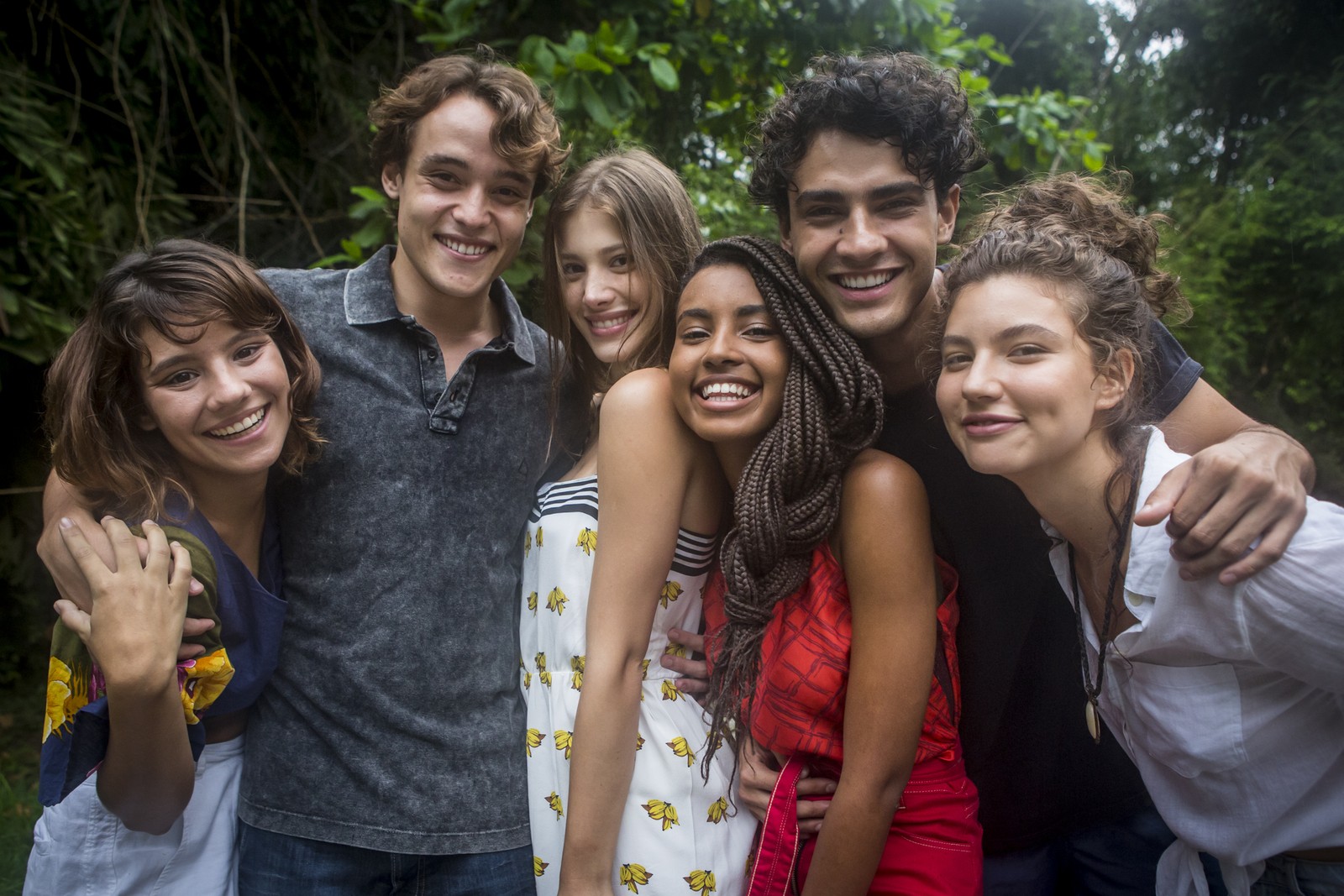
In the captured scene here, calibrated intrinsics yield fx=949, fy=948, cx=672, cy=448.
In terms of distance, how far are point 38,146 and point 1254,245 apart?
6486 mm

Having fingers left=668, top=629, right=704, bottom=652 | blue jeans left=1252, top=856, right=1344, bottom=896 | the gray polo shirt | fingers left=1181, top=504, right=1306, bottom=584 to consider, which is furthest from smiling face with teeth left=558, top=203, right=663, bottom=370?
blue jeans left=1252, top=856, right=1344, bottom=896

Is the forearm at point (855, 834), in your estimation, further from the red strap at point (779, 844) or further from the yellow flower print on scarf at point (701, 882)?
the yellow flower print on scarf at point (701, 882)

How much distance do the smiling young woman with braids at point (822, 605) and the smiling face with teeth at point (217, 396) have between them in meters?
0.89

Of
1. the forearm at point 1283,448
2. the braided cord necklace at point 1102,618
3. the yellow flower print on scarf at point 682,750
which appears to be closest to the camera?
the forearm at point 1283,448

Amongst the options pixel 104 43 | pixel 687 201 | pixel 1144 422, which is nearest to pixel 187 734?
pixel 687 201

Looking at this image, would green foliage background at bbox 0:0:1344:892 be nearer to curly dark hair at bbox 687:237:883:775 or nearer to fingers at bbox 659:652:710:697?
curly dark hair at bbox 687:237:883:775

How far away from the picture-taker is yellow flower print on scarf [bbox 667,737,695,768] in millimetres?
1897

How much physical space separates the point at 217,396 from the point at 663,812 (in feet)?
4.12

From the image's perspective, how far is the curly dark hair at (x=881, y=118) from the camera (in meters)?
1.99

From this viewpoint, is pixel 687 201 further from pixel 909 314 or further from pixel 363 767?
pixel 363 767

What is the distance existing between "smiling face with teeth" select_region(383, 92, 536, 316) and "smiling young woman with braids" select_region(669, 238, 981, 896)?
0.69 meters

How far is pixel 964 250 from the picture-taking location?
193 cm

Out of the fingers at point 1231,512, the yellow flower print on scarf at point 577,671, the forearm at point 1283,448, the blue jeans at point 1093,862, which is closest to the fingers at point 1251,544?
the fingers at point 1231,512

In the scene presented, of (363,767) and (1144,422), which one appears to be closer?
(1144,422)
